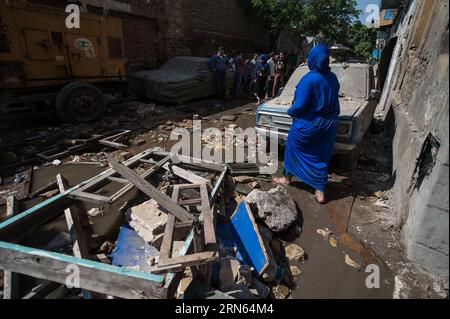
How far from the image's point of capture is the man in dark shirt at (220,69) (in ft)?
32.4

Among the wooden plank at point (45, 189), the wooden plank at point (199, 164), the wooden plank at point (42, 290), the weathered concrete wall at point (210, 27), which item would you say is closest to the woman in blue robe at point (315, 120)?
the wooden plank at point (199, 164)

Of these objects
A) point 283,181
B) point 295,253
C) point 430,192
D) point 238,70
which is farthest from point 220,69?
point 430,192

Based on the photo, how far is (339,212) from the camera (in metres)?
3.48

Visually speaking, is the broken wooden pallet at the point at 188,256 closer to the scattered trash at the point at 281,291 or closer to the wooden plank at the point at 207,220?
the wooden plank at the point at 207,220

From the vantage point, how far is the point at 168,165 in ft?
13.0

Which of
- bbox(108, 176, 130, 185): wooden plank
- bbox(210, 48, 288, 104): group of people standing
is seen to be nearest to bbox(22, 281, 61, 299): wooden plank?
bbox(108, 176, 130, 185): wooden plank

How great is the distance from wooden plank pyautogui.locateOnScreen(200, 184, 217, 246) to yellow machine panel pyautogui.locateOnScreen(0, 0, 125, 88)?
548 cm

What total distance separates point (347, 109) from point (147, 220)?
3.49m

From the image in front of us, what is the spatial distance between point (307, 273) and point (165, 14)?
11.8 m

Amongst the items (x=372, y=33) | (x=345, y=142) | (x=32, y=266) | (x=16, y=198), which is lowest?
(x=16, y=198)

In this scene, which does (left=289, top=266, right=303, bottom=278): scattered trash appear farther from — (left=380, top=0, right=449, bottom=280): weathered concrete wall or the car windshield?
the car windshield

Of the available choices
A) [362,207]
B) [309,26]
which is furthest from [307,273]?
[309,26]

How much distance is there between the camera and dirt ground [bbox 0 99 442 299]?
7.89ft
